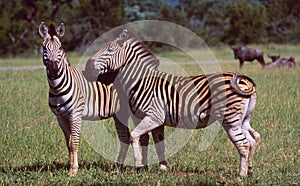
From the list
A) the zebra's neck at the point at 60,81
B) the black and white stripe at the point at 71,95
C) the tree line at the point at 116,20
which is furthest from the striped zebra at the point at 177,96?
the tree line at the point at 116,20

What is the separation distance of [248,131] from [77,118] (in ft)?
7.00

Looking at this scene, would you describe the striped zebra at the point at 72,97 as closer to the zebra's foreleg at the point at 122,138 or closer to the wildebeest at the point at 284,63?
the zebra's foreleg at the point at 122,138

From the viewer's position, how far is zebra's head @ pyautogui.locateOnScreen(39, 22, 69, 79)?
6172 millimetres

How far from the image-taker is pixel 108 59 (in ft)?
22.1

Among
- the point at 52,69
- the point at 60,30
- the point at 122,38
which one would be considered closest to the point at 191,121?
the point at 122,38

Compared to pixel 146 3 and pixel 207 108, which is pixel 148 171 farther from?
pixel 146 3

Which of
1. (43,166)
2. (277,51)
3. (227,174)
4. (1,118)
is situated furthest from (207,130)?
(277,51)

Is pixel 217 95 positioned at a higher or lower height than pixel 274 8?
lower

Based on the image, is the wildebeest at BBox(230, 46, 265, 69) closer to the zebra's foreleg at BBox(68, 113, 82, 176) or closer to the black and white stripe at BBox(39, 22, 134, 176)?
the black and white stripe at BBox(39, 22, 134, 176)

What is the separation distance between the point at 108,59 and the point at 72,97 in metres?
0.67

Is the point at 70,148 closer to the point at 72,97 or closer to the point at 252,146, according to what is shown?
the point at 72,97

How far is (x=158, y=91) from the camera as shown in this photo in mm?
6777

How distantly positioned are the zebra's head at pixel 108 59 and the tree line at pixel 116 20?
105 ft

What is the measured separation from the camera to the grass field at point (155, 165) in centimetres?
628
